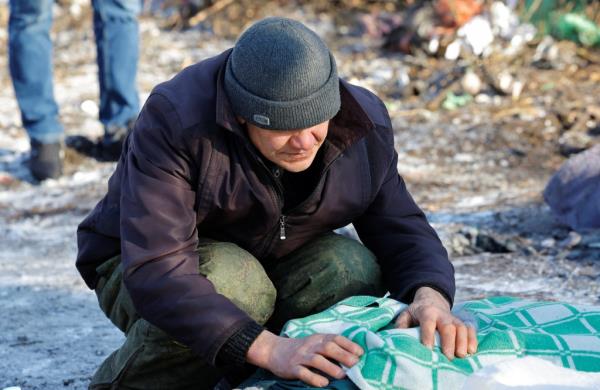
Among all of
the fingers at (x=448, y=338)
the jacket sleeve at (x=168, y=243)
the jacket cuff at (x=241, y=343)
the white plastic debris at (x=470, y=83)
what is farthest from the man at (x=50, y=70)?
the fingers at (x=448, y=338)

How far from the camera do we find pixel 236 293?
Result: 2564 millimetres

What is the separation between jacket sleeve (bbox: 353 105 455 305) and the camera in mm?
2600

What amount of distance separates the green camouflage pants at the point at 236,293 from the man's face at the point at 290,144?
12.1 inches

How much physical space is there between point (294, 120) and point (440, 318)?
56 cm

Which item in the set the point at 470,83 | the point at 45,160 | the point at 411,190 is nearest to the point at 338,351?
the point at 411,190

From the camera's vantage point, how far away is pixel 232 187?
8.06ft

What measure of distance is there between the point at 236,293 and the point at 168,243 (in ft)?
0.89

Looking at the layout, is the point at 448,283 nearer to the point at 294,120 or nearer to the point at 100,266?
the point at 294,120

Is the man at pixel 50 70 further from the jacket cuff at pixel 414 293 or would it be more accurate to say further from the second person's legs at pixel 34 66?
the jacket cuff at pixel 414 293

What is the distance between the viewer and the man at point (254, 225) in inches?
91.0

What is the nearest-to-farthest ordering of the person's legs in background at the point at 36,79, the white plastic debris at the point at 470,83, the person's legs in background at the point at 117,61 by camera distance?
the person's legs in background at the point at 36,79 < the person's legs in background at the point at 117,61 < the white plastic debris at the point at 470,83

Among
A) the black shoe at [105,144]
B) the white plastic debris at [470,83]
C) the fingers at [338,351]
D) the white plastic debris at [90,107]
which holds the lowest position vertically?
the white plastic debris at [90,107]

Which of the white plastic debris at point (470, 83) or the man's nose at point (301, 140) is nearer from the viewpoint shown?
the man's nose at point (301, 140)

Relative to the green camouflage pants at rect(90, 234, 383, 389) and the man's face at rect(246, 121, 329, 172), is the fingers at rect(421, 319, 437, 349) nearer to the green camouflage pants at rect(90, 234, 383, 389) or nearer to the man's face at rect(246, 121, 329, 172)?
the green camouflage pants at rect(90, 234, 383, 389)
